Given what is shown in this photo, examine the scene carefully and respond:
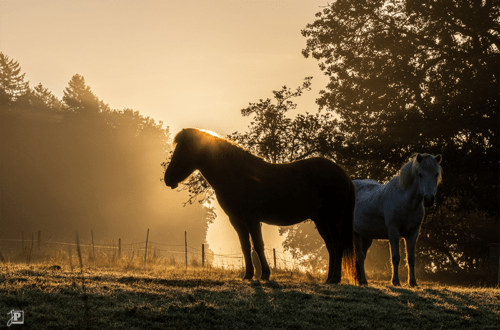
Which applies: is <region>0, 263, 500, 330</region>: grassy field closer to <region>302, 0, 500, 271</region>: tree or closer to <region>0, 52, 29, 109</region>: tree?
<region>302, 0, 500, 271</region>: tree

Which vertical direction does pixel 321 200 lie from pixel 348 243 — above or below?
above

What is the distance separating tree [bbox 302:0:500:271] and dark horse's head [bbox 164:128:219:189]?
11667 mm

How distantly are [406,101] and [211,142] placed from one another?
13.5m

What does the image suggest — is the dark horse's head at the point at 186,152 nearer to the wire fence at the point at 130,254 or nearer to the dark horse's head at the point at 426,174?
the wire fence at the point at 130,254

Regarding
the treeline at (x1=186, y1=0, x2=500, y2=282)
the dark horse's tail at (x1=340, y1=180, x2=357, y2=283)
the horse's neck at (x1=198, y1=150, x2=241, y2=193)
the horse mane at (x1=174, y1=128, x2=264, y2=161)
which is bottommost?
the dark horse's tail at (x1=340, y1=180, x2=357, y2=283)

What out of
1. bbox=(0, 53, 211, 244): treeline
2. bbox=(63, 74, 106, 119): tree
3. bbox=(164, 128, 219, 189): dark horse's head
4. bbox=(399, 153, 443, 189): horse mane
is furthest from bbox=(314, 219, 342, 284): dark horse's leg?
bbox=(63, 74, 106, 119): tree

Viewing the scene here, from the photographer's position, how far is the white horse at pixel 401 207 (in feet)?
30.3

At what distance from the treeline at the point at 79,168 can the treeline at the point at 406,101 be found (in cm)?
4580

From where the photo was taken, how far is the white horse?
9234 mm

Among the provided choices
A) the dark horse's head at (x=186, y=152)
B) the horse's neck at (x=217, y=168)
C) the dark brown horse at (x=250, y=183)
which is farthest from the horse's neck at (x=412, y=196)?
the dark horse's head at (x=186, y=152)

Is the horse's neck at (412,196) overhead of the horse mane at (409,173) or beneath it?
beneath

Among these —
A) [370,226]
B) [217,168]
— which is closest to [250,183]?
[217,168]

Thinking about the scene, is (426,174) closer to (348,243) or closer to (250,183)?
(348,243)

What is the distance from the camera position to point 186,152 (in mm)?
8383
